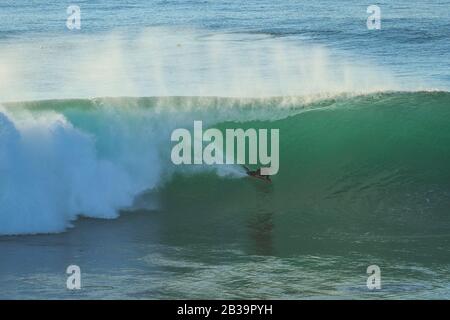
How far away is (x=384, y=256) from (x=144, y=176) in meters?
3.54

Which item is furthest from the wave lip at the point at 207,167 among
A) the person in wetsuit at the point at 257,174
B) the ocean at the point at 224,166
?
the person in wetsuit at the point at 257,174

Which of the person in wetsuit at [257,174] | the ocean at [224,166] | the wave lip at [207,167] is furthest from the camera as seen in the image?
the person in wetsuit at [257,174]

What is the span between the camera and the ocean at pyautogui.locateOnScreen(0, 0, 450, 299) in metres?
11.0

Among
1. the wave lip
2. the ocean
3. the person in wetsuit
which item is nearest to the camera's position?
the ocean

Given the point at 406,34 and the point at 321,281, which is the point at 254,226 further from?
the point at 406,34

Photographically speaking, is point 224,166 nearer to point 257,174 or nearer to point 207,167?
point 207,167

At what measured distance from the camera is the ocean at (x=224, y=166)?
10992mm

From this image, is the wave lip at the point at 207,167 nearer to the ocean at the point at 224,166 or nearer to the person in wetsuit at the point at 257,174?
the ocean at the point at 224,166

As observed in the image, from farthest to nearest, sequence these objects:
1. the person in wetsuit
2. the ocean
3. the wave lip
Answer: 1. the person in wetsuit
2. the wave lip
3. the ocean

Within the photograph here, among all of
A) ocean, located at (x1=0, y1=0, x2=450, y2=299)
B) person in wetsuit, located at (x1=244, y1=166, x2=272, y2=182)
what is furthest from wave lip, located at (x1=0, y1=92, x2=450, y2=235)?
person in wetsuit, located at (x1=244, y1=166, x2=272, y2=182)

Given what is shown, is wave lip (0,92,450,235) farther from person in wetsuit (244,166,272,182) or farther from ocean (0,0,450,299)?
person in wetsuit (244,166,272,182)

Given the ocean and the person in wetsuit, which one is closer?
the ocean

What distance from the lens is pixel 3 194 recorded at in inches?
503

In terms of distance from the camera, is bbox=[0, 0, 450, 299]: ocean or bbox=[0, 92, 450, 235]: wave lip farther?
bbox=[0, 92, 450, 235]: wave lip
